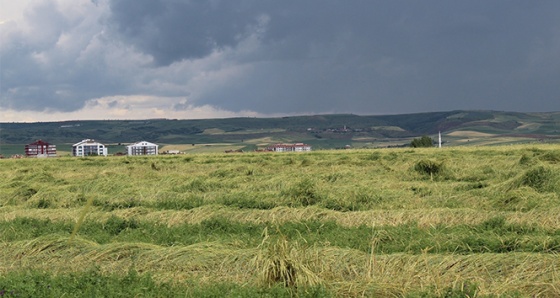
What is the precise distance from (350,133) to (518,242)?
17715 cm

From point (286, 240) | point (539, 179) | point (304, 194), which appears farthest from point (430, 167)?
point (286, 240)

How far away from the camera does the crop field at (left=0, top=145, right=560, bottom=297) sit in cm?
769

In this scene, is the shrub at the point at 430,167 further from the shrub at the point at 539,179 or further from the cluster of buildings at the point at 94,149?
the cluster of buildings at the point at 94,149

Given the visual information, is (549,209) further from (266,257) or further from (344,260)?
(266,257)

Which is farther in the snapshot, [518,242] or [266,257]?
[518,242]

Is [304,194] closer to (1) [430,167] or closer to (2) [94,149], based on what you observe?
(1) [430,167]

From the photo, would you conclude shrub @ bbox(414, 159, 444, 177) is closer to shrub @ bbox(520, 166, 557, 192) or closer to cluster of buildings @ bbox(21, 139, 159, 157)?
shrub @ bbox(520, 166, 557, 192)

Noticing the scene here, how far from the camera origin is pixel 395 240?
35.0ft

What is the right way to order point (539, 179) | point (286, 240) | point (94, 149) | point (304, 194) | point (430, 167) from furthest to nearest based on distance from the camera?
point (94, 149)
point (430, 167)
point (539, 179)
point (304, 194)
point (286, 240)

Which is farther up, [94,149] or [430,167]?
[430,167]

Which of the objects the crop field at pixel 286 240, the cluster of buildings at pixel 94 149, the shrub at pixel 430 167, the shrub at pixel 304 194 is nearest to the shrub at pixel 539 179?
the crop field at pixel 286 240

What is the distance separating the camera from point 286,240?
343 inches

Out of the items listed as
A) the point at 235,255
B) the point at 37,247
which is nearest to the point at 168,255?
the point at 235,255

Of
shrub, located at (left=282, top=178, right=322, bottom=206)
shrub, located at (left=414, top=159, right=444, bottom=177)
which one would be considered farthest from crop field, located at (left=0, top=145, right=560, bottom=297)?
shrub, located at (left=414, top=159, right=444, bottom=177)
